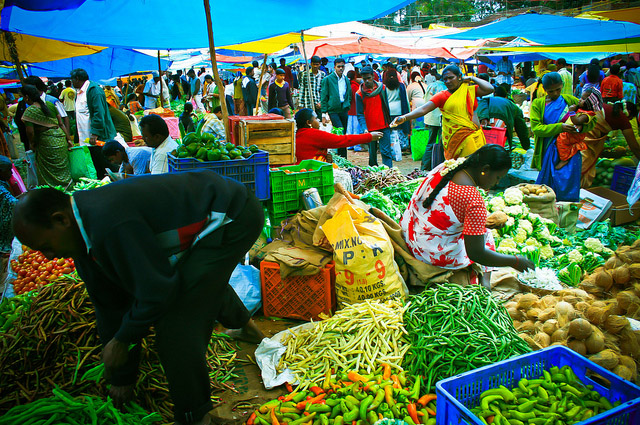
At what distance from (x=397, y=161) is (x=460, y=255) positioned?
23.5 ft

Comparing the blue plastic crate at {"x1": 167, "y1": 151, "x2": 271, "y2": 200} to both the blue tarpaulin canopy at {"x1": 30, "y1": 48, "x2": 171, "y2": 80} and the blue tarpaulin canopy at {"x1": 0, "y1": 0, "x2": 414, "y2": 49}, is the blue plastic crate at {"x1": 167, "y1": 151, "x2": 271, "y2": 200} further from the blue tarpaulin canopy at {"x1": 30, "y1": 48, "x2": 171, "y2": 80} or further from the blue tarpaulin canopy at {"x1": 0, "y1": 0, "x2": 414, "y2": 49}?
the blue tarpaulin canopy at {"x1": 30, "y1": 48, "x2": 171, "y2": 80}

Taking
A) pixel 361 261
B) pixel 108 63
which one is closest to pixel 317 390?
pixel 361 261

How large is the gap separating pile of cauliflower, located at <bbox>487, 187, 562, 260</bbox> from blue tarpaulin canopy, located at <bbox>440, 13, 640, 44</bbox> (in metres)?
4.10

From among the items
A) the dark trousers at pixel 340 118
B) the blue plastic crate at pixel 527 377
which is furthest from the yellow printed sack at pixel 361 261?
the dark trousers at pixel 340 118

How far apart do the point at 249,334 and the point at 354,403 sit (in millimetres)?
1240

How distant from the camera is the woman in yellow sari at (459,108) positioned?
599 centimetres

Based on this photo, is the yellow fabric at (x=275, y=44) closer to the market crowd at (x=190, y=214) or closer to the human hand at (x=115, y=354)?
the market crowd at (x=190, y=214)

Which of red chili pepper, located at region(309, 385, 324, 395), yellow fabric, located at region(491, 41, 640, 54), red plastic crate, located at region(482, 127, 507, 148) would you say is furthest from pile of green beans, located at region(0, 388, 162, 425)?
yellow fabric, located at region(491, 41, 640, 54)

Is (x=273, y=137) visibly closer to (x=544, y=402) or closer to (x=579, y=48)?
(x=544, y=402)

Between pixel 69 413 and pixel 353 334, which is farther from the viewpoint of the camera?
pixel 353 334

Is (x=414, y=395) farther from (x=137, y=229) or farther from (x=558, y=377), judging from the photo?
(x=137, y=229)

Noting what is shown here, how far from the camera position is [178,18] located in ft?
19.4

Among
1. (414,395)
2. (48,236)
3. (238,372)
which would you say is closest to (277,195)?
(238,372)

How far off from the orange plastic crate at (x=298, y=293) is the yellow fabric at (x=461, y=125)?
3.30 metres
